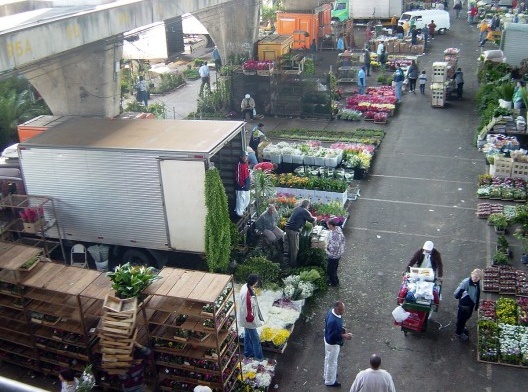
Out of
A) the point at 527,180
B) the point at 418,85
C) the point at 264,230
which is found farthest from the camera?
the point at 418,85

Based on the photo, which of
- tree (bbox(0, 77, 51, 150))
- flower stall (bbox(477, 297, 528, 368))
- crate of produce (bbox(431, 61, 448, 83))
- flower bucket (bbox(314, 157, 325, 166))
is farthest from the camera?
crate of produce (bbox(431, 61, 448, 83))

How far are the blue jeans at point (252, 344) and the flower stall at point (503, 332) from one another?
399 centimetres

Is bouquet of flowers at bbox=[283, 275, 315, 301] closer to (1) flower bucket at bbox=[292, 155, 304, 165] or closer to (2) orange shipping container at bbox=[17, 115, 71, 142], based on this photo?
(1) flower bucket at bbox=[292, 155, 304, 165]

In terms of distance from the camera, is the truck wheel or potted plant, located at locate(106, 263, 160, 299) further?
the truck wheel

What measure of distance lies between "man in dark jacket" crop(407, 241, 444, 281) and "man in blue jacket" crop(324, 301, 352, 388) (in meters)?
2.88

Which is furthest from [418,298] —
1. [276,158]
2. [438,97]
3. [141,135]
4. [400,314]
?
[438,97]

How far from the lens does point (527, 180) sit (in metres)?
16.9

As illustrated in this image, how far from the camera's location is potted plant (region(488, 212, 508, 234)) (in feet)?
47.5

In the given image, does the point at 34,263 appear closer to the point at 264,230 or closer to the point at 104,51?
the point at 264,230

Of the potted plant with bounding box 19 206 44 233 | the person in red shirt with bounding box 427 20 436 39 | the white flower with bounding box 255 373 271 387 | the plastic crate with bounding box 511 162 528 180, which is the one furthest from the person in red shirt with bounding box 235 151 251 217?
the person in red shirt with bounding box 427 20 436 39

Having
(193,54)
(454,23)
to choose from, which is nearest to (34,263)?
(193,54)

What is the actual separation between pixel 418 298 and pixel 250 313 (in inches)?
128

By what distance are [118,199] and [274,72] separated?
13.7 meters

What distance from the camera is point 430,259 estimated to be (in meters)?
11.5
